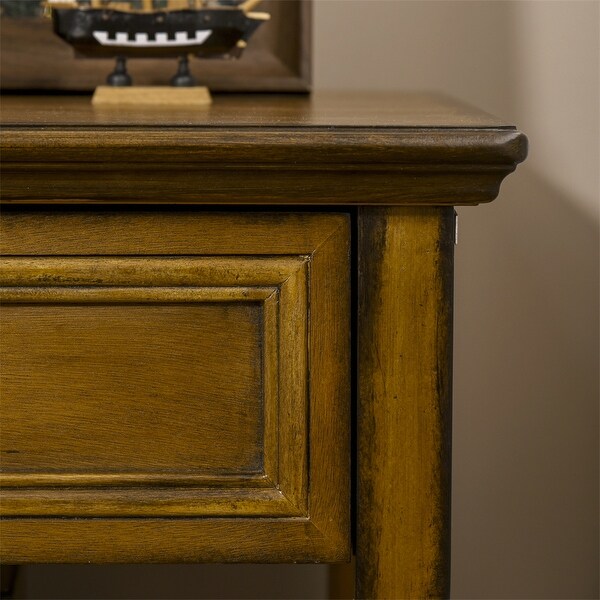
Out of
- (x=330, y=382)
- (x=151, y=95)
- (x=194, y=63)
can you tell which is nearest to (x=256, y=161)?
(x=330, y=382)

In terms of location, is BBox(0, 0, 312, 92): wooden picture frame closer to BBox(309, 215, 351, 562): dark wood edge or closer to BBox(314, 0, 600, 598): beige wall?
BBox(314, 0, 600, 598): beige wall

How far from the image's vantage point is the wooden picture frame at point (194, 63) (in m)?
0.77

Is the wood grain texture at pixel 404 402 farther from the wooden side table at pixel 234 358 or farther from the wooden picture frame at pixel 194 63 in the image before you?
the wooden picture frame at pixel 194 63

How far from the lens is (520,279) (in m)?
0.89

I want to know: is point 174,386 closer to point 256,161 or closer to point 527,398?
point 256,161

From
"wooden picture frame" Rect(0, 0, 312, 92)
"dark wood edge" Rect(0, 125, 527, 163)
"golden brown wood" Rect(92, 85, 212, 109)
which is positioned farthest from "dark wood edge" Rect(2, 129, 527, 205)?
"wooden picture frame" Rect(0, 0, 312, 92)

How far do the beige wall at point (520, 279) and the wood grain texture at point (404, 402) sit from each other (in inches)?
19.0

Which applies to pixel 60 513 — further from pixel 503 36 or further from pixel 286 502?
pixel 503 36

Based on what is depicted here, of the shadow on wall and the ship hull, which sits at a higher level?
the ship hull

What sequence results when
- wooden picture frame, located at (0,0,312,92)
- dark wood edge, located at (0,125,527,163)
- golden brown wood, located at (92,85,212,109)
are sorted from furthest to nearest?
wooden picture frame, located at (0,0,312,92)
golden brown wood, located at (92,85,212,109)
dark wood edge, located at (0,125,527,163)

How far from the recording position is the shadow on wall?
88 centimetres

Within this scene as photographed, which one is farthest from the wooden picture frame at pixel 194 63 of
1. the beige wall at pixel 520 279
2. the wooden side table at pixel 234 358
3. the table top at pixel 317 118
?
the wooden side table at pixel 234 358

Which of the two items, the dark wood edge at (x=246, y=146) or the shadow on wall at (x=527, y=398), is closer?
the dark wood edge at (x=246, y=146)

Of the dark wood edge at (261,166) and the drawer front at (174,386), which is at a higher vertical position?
the dark wood edge at (261,166)
